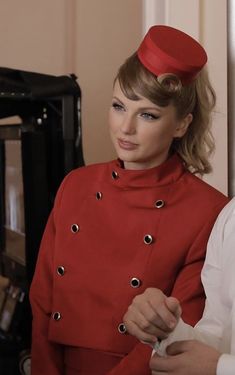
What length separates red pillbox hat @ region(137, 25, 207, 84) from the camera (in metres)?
1.14

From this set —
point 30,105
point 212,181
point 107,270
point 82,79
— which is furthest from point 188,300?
point 82,79

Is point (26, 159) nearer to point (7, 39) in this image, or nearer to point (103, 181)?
point (103, 181)

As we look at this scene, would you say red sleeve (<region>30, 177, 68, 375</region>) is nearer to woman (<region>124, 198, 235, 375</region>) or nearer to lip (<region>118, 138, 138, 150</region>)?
lip (<region>118, 138, 138, 150</region>)

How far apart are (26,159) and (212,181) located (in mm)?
421

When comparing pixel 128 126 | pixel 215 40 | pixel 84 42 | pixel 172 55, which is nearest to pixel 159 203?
pixel 128 126

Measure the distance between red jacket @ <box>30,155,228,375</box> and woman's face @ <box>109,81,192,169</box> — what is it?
4cm

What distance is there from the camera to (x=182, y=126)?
3.99 ft

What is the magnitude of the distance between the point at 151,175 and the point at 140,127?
0.09 metres

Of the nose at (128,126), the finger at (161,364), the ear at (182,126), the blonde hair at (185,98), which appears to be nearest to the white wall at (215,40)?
the blonde hair at (185,98)

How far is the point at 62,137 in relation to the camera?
1.44 meters

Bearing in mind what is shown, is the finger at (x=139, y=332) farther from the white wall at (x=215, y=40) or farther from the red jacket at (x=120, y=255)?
the white wall at (x=215, y=40)

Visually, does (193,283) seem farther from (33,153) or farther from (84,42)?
(84,42)

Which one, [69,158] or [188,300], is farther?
[69,158]

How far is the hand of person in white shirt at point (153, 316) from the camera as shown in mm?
852
